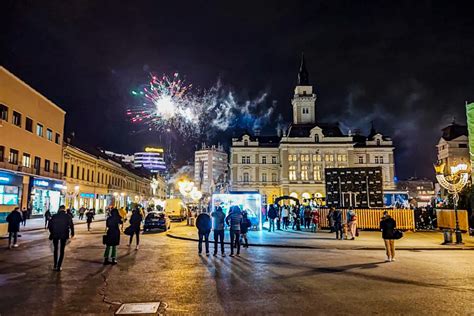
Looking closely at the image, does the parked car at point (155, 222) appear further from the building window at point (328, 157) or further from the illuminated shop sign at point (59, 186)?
the building window at point (328, 157)

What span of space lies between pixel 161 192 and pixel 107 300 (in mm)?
119858

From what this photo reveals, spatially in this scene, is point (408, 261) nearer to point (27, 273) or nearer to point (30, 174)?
point (27, 273)

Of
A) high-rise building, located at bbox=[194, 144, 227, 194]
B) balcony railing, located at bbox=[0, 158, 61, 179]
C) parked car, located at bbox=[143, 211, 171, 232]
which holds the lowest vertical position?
parked car, located at bbox=[143, 211, 171, 232]

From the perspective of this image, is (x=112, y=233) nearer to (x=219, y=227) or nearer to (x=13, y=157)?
(x=219, y=227)

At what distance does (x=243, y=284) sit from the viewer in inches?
361

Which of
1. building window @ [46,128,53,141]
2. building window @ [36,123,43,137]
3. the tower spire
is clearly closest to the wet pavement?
building window @ [36,123,43,137]

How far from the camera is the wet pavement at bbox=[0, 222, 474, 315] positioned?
7.16 meters

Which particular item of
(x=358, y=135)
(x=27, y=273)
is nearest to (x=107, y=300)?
(x=27, y=273)

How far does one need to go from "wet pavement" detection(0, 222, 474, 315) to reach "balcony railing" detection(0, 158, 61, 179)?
66.1 ft

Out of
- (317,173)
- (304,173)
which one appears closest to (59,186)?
(304,173)

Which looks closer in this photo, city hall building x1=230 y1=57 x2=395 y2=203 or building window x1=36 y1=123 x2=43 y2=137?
building window x1=36 y1=123 x2=43 y2=137

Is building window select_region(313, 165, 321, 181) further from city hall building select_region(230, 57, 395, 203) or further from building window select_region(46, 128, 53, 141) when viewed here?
building window select_region(46, 128, 53, 141)

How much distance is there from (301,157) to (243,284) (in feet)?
267

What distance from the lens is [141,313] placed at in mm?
6734
